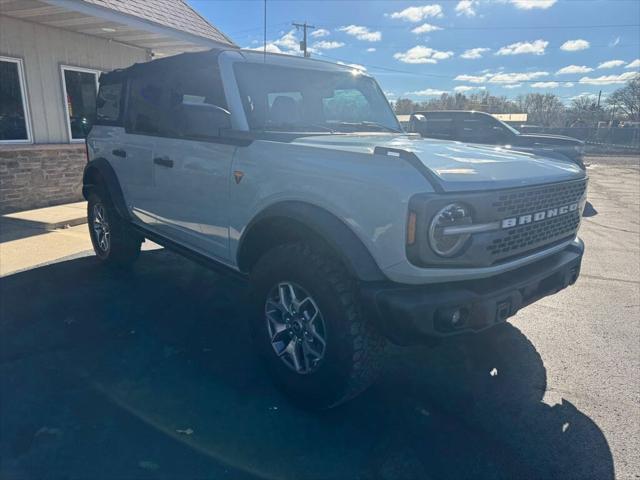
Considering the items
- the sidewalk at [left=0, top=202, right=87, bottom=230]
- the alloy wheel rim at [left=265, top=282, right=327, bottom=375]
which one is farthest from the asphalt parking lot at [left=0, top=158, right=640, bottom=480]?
the sidewalk at [left=0, top=202, right=87, bottom=230]

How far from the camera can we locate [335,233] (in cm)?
239

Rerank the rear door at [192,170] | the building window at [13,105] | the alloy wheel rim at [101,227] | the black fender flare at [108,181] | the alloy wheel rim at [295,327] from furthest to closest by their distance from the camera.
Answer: the building window at [13,105], the alloy wheel rim at [101,227], the black fender flare at [108,181], the rear door at [192,170], the alloy wheel rim at [295,327]

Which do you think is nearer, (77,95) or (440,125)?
(77,95)

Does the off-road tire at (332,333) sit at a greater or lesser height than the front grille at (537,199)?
lesser

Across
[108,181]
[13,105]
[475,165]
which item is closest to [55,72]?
[13,105]

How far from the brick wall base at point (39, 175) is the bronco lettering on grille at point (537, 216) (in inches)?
329

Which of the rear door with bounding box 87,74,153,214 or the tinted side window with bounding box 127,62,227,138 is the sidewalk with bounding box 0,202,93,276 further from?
the tinted side window with bounding box 127,62,227,138

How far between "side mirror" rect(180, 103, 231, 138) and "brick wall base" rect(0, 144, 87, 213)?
20.4 feet

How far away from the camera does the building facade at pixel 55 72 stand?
25.6ft

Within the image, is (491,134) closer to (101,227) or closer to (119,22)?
(119,22)

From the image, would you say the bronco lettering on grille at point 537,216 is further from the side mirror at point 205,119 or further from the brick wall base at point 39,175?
the brick wall base at point 39,175

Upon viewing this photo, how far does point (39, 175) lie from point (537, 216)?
871 cm

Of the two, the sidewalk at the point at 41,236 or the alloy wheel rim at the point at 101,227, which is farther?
the sidewalk at the point at 41,236

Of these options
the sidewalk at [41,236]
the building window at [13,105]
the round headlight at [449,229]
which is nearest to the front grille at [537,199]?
the round headlight at [449,229]
